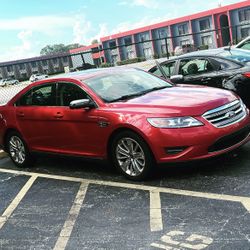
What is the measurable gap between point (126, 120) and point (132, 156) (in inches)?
19.4

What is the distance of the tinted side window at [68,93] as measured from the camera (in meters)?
6.92

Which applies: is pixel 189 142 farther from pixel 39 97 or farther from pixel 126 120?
pixel 39 97

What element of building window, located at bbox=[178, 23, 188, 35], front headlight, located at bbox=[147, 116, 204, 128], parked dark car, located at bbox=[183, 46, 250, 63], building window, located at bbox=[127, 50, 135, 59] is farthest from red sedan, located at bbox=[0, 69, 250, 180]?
building window, located at bbox=[178, 23, 188, 35]

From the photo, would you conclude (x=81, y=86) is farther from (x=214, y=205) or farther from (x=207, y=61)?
(x=207, y=61)

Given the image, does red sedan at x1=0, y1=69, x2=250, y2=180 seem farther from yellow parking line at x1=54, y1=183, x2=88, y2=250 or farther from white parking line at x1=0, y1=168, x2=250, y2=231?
yellow parking line at x1=54, y1=183, x2=88, y2=250

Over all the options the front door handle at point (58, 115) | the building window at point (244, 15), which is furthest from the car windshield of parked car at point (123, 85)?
the building window at point (244, 15)

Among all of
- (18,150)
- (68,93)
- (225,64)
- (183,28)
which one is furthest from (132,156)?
(183,28)

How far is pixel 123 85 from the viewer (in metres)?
6.95

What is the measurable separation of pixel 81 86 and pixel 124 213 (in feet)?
7.76

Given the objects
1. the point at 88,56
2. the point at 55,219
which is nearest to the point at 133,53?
the point at 88,56

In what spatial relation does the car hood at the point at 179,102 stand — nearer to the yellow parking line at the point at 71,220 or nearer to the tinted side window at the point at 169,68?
the yellow parking line at the point at 71,220

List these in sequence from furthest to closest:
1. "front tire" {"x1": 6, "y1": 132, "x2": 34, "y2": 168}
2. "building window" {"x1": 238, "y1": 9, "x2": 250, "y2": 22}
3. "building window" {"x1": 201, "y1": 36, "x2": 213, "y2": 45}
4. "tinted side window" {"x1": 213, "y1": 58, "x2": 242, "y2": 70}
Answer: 1. "building window" {"x1": 238, "y1": 9, "x2": 250, "y2": 22}
2. "building window" {"x1": 201, "y1": 36, "x2": 213, "y2": 45}
3. "tinted side window" {"x1": 213, "y1": 58, "x2": 242, "y2": 70}
4. "front tire" {"x1": 6, "y1": 132, "x2": 34, "y2": 168}

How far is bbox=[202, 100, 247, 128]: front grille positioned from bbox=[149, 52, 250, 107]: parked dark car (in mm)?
1916

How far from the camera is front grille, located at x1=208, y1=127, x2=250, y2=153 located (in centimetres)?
585
